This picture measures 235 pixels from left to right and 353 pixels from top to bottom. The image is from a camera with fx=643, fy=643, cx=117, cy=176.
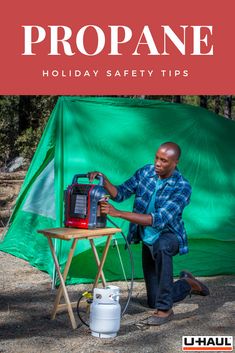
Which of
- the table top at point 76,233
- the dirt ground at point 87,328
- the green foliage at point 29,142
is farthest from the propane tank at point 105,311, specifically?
the green foliage at point 29,142

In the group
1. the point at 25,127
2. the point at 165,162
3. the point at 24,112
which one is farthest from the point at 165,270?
the point at 24,112

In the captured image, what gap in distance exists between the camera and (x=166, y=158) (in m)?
4.49

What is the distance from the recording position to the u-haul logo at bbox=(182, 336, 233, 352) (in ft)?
13.3

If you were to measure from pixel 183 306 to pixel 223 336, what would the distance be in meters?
0.88

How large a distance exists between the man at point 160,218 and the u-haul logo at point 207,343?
0.35 metres

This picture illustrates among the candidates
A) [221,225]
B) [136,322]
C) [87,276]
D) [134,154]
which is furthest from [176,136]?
[136,322]

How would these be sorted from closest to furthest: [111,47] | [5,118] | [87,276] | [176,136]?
[87,276] → [176,136] → [111,47] → [5,118]

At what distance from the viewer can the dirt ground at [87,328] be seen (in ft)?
13.4

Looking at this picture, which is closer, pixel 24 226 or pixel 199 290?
pixel 199 290

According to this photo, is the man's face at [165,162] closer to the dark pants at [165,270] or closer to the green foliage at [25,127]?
the dark pants at [165,270]

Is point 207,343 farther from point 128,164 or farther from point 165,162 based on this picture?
point 128,164

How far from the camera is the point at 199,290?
4.98m

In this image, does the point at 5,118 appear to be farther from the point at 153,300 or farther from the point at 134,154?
the point at 153,300

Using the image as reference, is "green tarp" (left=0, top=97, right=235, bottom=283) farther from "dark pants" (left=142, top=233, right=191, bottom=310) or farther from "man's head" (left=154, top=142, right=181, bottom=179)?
"man's head" (left=154, top=142, right=181, bottom=179)
